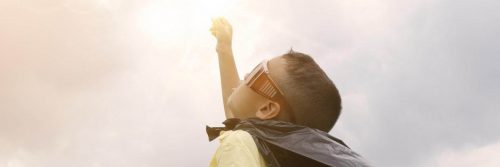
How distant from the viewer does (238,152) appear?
128 inches

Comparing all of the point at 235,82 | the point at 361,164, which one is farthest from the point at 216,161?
the point at 235,82

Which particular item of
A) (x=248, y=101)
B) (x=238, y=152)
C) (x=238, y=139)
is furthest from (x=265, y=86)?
(x=238, y=152)

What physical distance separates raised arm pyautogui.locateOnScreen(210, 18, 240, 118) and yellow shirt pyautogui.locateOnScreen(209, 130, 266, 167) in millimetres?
2572

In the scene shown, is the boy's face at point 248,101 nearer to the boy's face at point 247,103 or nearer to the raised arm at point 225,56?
the boy's face at point 247,103

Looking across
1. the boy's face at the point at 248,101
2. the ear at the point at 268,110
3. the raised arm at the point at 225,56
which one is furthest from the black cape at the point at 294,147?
the raised arm at the point at 225,56

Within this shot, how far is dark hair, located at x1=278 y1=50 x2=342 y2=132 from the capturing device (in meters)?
4.51

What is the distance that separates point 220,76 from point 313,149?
2758 mm

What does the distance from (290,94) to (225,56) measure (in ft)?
5.71

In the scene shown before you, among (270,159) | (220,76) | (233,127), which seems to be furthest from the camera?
(220,76)

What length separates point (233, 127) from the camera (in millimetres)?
4301

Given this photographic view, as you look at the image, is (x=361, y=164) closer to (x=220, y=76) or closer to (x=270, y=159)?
(x=270, y=159)

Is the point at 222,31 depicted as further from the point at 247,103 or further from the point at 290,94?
the point at 290,94

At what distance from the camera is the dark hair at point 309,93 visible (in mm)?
4508

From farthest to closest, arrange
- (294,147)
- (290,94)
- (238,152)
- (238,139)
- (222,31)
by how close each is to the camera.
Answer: (222,31)
(290,94)
(294,147)
(238,139)
(238,152)
